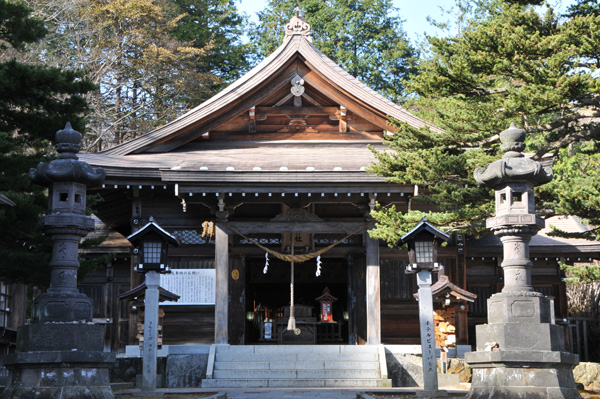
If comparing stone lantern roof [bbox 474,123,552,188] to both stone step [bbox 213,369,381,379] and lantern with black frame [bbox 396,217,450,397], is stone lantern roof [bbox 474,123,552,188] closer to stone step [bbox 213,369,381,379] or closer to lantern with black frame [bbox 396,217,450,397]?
lantern with black frame [bbox 396,217,450,397]

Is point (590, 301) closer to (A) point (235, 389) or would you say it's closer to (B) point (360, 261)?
(B) point (360, 261)

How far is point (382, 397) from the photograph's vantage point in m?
10.9

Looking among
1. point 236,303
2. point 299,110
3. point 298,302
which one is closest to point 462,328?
point 236,303

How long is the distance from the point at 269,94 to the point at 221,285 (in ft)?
17.9

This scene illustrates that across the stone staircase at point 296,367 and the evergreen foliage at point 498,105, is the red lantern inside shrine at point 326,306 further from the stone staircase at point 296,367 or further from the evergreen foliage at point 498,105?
the evergreen foliage at point 498,105

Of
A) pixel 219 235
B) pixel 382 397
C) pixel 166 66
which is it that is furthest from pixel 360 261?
pixel 166 66

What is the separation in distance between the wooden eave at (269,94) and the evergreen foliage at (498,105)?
404cm

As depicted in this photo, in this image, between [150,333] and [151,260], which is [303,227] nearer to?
[151,260]

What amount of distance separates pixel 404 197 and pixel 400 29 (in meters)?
21.8

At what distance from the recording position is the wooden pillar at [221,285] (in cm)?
1507

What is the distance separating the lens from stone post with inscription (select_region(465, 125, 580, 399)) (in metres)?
8.23

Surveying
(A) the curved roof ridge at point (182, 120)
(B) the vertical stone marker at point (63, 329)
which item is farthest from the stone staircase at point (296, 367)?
(A) the curved roof ridge at point (182, 120)

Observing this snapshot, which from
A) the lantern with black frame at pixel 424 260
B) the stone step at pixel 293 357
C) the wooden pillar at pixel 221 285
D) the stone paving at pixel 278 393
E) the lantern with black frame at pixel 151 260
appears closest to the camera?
the stone paving at pixel 278 393

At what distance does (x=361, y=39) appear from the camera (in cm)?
3519
